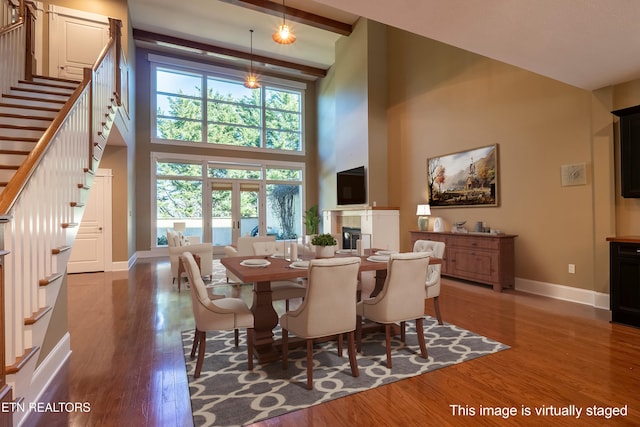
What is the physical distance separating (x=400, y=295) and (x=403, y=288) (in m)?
0.06

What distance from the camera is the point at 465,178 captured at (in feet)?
18.4

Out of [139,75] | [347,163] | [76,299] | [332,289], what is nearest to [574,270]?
[332,289]

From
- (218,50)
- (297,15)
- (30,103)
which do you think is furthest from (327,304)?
(218,50)

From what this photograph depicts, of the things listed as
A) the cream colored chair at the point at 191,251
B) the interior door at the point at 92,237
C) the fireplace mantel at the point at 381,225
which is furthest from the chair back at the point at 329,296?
the interior door at the point at 92,237

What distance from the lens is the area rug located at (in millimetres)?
1972

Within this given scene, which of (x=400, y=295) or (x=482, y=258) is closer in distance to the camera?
(x=400, y=295)

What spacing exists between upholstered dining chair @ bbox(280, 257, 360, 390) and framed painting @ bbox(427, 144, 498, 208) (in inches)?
157

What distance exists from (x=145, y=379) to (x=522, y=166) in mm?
5361

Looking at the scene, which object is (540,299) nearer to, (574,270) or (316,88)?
(574,270)

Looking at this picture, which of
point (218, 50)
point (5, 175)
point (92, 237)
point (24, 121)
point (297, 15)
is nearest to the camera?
point (5, 175)

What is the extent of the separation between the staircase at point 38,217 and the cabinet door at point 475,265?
508cm

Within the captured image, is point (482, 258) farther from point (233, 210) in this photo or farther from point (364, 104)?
point (233, 210)

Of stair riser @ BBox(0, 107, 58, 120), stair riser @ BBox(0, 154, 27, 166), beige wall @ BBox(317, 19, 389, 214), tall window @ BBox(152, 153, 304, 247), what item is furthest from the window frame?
stair riser @ BBox(0, 154, 27, 166)

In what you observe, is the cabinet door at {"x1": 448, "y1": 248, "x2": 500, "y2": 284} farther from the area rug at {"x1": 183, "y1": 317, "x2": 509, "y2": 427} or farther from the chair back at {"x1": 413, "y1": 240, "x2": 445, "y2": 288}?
the area rug at {"x1": 183, "y1": 317, "x2": 509, "y2": 427}
